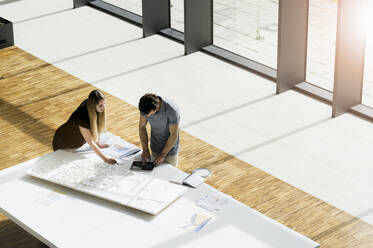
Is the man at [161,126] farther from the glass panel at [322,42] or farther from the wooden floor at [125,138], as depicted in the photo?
the glass panel at [322,42]

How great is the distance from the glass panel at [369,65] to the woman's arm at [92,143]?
3975 millimetres

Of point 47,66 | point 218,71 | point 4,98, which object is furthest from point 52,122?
point 218,71

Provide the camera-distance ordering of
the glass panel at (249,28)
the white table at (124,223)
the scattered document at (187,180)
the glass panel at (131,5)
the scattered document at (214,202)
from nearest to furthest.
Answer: the white table at (124,223) → the scattered document at (214,202) → the scattered document at (187,180) → the glass panel at (249,28) → the glass panel at (131,5)

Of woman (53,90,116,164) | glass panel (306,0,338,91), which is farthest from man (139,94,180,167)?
glass panel (306,0,338,91)

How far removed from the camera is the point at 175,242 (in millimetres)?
5184

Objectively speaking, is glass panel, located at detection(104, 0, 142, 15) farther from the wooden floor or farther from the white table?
the white table

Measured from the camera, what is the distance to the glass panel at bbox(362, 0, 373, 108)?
27.6 ft

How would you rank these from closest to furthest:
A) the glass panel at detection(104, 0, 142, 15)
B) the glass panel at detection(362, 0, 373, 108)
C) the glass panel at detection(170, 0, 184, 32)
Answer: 1. the glass panel at detection(362, 0, 373, 108)
2. the glass panel at detection(170, 0, 184, 32)
3. the glass panel at detection(104, 0, 142, 15)

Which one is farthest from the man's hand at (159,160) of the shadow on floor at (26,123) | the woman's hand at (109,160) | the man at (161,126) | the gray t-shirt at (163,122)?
the shadow on floor at (26,123)

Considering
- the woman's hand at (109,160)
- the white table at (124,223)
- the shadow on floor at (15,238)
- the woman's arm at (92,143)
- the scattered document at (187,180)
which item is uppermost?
the woman's arm at (92,143)

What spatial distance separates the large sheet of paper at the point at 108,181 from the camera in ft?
18.5

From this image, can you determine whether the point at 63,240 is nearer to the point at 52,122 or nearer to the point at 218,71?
the point at 52,122

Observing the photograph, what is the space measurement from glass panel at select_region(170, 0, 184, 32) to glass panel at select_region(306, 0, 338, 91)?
8.74 feet

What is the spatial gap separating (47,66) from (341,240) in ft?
19.1
